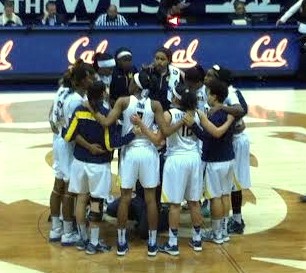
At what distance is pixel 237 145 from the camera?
7.78m

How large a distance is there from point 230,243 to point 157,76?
1990mm

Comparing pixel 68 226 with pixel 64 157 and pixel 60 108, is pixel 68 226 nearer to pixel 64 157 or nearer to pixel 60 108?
pixel 64 157

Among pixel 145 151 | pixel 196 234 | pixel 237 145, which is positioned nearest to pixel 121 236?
pixel 196 234

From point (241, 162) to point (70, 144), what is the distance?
1.69 metres

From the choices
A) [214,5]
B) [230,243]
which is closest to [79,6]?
[214,5]

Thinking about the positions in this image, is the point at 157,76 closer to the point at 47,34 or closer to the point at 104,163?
the point at 104,163

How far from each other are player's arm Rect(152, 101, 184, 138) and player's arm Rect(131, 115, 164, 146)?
5 cm

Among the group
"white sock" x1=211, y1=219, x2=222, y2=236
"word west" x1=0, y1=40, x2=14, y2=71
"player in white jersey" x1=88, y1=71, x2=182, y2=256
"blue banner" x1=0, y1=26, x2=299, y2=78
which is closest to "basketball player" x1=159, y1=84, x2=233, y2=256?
"player in white jersey" x1=88, y1=71, x2=182, y2=256

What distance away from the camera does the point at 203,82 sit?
7551 millimetres

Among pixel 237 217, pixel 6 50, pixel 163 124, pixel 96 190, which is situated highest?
pixel 163 124

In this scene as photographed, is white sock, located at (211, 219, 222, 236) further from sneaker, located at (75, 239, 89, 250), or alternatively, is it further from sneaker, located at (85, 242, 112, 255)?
sneaker, located at (75, 239, 89, 250)

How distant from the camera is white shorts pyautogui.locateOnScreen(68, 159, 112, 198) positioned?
7133 mm

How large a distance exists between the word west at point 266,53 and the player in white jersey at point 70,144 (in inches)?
387

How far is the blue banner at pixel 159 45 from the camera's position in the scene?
53.3 feet
